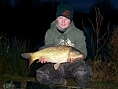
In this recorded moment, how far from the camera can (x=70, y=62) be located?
160 inches

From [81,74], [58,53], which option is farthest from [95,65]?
[58,53]

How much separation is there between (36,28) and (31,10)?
1.43 m

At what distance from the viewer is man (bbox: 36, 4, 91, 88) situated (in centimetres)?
411

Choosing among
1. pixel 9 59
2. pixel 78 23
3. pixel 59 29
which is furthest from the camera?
pixel 78 23

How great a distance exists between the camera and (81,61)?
13.9 feet

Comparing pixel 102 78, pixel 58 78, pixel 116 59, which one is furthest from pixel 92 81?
pixel 58 78

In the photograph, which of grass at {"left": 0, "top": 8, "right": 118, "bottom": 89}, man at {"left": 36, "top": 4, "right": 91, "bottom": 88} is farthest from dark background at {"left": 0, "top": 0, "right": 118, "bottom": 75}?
man at {"left": 36, "top": 4, "right": 91, "bottom": 88}

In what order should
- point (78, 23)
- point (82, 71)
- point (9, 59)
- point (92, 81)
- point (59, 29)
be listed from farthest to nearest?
point (78, 23), point (9, 59), point (92, 81), point (59, 29), point (82, 71)

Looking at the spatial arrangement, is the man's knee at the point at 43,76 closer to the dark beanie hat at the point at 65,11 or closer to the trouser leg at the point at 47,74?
the trouser leg at the point at 47,74

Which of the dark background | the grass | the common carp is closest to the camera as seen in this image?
the common carp

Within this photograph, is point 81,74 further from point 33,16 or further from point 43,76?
point 33,16

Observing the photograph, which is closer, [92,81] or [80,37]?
[80,37]

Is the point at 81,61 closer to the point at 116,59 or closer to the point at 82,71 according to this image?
the point at 82,71

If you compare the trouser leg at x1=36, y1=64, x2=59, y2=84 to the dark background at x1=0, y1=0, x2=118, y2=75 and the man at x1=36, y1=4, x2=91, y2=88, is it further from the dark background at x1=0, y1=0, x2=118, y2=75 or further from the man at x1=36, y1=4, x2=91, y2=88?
the dark background at x1=0, y1=0, x2=118, y2=75
